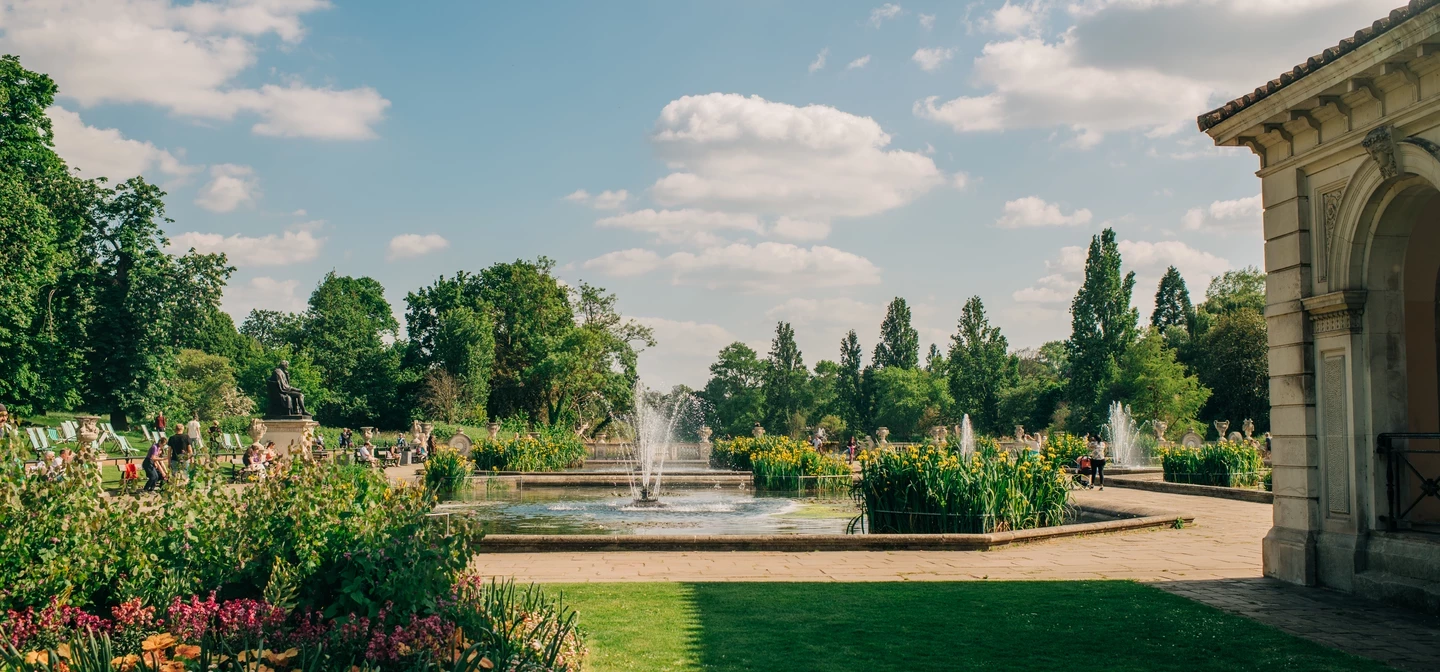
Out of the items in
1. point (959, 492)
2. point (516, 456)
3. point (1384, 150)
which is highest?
point (1384, 150)

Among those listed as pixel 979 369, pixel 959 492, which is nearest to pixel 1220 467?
pixel 959 492

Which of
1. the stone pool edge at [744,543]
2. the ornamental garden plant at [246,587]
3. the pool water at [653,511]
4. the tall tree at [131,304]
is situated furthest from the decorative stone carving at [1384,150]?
the tall tree at [131,304]

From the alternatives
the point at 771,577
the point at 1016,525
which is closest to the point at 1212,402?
the point at 1016,525

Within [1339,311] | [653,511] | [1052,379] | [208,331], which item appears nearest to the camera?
[1339,311]

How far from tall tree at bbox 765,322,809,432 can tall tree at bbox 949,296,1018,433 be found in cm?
1594

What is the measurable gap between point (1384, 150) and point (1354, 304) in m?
1.55

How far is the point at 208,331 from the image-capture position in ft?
212

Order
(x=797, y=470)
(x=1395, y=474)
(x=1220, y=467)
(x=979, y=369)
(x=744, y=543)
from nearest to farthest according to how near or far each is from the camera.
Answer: (x=1395, y=474), (x=744, y=543), (x=1220, y=467), (x=797, y=470), (x=979, y=369)

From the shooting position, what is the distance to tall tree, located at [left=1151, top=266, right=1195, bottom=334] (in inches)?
3108

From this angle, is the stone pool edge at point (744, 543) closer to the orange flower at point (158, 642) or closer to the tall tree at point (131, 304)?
the orange flower at point (158, 642)

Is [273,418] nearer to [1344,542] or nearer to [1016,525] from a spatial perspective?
[1016,525]

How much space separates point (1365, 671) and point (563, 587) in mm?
6504

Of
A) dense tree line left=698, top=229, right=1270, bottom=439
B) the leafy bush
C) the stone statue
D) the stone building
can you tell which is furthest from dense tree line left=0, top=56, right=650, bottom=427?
the stone building

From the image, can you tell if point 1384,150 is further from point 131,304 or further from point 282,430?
point 131,304
